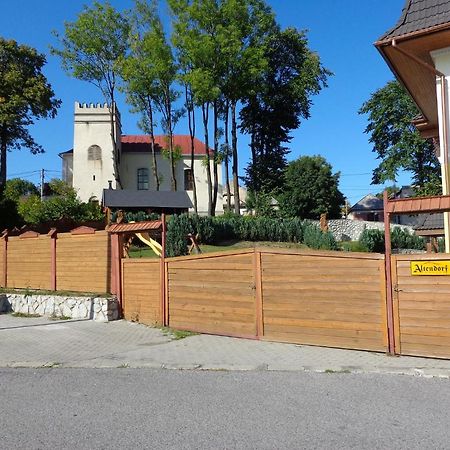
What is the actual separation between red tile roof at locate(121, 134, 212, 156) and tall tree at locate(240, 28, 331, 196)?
11117 millimetres

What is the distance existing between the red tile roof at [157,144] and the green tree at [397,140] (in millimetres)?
21858

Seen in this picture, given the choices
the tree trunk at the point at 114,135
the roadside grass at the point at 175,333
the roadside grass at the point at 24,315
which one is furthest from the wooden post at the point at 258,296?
the tree trunk at the point at 114,135

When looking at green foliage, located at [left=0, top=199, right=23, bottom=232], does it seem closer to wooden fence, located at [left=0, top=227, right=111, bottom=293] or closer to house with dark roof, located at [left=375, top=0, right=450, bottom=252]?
wooden fence, located at [left=0, top=227, right=111, bottom=293]

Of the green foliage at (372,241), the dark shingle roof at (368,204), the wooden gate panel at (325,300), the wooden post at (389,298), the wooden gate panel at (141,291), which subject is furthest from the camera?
the dark shingle roof at (368,204)

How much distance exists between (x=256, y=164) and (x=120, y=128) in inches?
718

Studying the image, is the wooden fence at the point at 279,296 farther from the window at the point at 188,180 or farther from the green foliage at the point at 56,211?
the window at the point at 188,180

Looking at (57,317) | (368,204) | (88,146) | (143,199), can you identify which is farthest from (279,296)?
(368,204)

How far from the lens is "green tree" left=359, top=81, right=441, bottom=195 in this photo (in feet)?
157

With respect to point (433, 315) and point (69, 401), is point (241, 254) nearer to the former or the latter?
point (433, 315)

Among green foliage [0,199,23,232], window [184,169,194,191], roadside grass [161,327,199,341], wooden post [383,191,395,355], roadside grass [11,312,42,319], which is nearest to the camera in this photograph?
wooden post [383,191,395,355]

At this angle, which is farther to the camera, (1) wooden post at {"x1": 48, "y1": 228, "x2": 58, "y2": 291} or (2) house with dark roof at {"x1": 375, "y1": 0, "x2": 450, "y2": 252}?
(1) wooden post at {"x1": 48, "y1": 228, "x2": 58, "y2": 291}

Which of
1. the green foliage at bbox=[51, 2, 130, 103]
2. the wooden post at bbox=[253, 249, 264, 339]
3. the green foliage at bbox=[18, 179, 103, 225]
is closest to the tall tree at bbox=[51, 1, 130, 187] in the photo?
the green foliage at bbox=[51, 2, 130, 103]

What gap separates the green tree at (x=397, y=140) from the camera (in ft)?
157

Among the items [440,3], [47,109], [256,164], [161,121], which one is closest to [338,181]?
[256,164]
